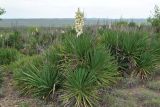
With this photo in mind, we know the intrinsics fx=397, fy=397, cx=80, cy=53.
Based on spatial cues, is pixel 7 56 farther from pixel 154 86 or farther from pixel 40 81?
pixel 154 86

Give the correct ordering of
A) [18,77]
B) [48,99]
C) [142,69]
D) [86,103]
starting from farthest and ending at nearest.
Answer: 1. [142,69]
2. [18,77]
3. [48,99]
4. [86,103]

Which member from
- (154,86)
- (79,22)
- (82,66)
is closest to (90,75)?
(82,66)

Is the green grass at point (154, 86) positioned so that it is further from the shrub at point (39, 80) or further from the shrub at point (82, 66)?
the shrub at point (39, 80)

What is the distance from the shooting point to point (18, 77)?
975 cm

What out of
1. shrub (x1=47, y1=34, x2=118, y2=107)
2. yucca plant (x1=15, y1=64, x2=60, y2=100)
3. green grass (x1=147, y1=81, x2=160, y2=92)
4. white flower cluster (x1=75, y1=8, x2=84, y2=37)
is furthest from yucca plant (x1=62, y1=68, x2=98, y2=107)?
green grass (x1=147, y1=81, x2=160, y2=92)

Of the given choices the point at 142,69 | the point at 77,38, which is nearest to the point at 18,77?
the point at 77,38

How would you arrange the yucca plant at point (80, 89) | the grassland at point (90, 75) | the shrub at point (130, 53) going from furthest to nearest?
the shrub at point (130, 53) < the grassland at point (90, 75) < the yucca plant at point (80, 89)

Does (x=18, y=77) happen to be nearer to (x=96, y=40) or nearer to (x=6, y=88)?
(x=6, y=88)

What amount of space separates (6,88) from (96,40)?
8.70 ft

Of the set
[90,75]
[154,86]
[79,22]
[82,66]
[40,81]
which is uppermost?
[79,22]

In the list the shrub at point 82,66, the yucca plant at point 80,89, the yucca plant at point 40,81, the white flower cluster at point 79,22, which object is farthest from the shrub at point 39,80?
the white flower cluster at point 79,22

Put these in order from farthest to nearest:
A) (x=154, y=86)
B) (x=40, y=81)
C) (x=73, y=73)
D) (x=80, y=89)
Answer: (x=154, y=86) → (x=40, y=81) → (x=73, y=73) → (x=80, y=89)

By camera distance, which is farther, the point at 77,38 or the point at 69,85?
the point at 77,38

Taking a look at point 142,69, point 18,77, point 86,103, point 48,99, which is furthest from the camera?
point 142,69
